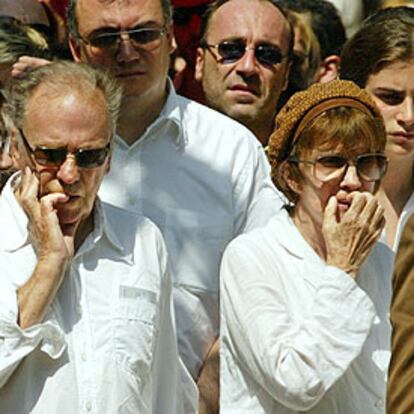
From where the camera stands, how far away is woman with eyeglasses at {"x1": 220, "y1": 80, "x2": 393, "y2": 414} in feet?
16.5

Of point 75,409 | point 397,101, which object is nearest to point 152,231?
point 75,409

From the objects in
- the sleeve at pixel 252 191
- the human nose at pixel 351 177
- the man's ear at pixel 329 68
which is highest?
the human nose at pixel 351 177

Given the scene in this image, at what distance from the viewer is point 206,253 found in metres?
6.01

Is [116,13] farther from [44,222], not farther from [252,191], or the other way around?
[44,222]

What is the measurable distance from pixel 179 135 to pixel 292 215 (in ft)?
3.16

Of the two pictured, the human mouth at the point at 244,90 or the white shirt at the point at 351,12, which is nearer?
the human mouth at the point at 244,90

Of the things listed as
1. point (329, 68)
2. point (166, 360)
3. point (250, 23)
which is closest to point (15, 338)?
point (166, 360)

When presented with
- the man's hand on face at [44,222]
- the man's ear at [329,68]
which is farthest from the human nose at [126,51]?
the man's ear at [329,68]

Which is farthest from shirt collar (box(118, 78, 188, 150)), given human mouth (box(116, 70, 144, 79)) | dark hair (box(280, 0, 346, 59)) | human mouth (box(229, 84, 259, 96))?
dark hair (box(280, 0, 346, 59))

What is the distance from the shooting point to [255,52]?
6.88 metres


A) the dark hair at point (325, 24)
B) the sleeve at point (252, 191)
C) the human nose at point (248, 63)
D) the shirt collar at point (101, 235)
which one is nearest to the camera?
the shirt collar at point (101, 235)

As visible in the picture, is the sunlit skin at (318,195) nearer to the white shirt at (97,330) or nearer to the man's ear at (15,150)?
the white shirt at (97,330)

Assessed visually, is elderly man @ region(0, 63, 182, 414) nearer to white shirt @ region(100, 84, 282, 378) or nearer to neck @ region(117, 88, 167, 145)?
white shirt @ region(100, 84, 282, 378)

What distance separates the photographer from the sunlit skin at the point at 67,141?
5121 millimetres
